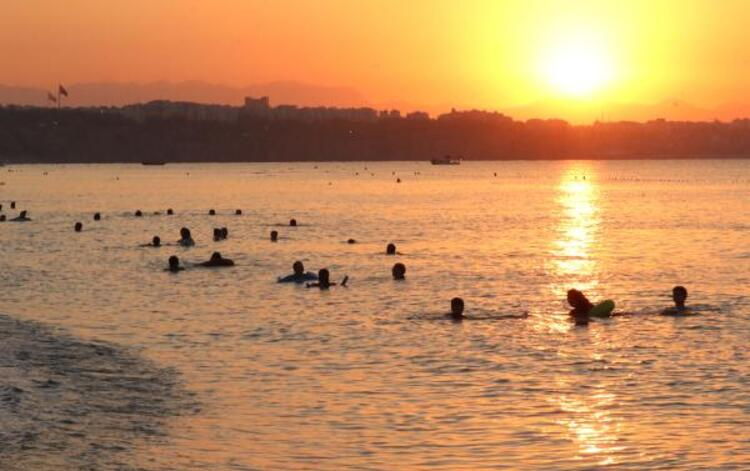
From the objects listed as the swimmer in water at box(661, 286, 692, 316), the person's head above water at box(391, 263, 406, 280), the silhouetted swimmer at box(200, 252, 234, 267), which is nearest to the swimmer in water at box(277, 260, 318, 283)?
the person's head above water at box(391, 263, 406, 280)


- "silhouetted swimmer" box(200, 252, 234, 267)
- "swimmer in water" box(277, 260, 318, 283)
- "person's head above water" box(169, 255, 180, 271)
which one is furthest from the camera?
"silhouetted swimmer" box(200, 252, 234, 267)

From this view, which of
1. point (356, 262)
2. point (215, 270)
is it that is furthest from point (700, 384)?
point (356, 262)

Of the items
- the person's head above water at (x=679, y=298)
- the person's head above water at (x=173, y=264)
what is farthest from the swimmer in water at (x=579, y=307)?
the person's head above water at (x=173, y=264)

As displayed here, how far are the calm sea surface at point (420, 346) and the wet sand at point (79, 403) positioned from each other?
0.41m

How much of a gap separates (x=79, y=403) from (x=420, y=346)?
34.1 ft

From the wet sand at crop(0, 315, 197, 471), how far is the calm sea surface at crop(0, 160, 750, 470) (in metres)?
0.41

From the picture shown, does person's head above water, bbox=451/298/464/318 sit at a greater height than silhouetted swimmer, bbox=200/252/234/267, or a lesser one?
greater

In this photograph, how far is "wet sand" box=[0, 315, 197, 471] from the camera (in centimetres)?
1936

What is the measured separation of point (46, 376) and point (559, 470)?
12.1 metres

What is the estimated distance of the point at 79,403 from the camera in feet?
76.7

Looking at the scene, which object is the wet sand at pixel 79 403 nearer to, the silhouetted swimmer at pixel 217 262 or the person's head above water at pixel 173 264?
the person's head above water at pixel 173 264

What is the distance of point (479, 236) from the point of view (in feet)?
274

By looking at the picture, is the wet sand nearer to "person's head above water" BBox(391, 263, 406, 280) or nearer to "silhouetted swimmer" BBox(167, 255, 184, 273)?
"person's head above water" BBox(391, 263, 406, 280)

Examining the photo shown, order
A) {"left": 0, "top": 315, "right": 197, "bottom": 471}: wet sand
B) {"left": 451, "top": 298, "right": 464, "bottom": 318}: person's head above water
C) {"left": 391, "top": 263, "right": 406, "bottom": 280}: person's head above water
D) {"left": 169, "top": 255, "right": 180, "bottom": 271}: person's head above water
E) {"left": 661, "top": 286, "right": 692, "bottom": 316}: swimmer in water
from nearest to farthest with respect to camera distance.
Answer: {"left": 0, "top": 315, "right": 197, "bottom": 471}: wet sand, {"left": 451, "top": 298, "right": 464, "bottom": 318}: person's head above water, {"left": 661, "top": 286, "right": 692, "bottom": 316}: swimmer in water, {"left": 391, "top": 263, "right": 406, "bottom": 280}: person's head above water, {"left": 169, "top": 255, "right": 180, "bottom": 271}: person's head above water
